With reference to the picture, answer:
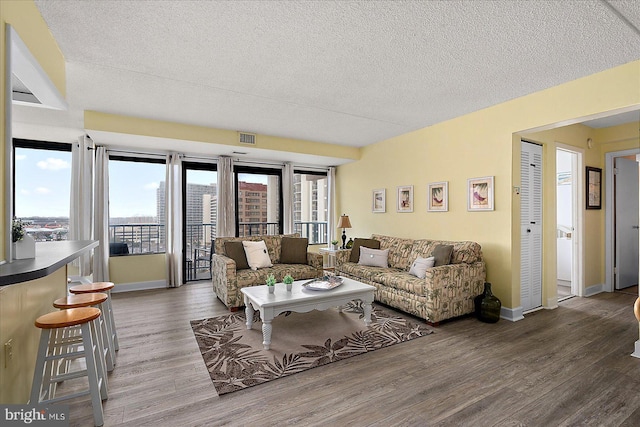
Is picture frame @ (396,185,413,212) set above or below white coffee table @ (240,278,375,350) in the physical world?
above

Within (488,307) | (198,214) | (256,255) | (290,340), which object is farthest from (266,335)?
(198,214)

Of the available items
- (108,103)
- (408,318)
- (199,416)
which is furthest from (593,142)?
(108,103)

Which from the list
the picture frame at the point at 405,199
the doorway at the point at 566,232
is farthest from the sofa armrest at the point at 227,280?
the doorway at the point at 566,232

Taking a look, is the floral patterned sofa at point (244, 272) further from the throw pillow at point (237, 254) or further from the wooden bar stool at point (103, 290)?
the wooden bar stool at point (103, 290)

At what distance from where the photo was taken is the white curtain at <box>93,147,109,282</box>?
188 inches

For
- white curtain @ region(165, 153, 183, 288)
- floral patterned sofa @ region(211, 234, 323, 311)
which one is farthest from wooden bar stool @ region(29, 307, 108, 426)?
white curtain @ region(165, 153, 183, 288)

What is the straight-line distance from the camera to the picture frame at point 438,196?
436 centimetres

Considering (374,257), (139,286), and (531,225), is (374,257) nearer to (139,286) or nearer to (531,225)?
(531,225)

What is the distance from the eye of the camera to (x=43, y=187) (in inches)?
185

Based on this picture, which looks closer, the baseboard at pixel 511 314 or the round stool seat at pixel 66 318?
the round stool seat at pixel 66 318

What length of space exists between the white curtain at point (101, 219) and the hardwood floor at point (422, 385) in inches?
80.8

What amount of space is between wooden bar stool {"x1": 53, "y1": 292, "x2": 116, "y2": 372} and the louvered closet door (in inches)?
174

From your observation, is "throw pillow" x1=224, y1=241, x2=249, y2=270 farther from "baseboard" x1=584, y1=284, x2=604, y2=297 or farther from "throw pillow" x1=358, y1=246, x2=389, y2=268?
"baseboard" x1=584, y1=284, x2=604, y2=297

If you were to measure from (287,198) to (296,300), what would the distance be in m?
3.64
